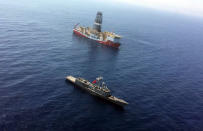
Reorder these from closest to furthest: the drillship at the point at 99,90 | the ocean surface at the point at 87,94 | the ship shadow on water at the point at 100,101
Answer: the ocean surface at the point at 87,94 < the ship shadow on water at the point at 100,101 < the drillship at the point at 99,90

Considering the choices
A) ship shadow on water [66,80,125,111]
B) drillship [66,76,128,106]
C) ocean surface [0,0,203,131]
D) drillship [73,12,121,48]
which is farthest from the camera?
drillship [73,12,121,48]

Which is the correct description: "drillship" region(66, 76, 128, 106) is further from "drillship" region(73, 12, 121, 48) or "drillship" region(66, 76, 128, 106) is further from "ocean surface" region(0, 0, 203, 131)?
"drillship" region(73, 12, 121, 48)

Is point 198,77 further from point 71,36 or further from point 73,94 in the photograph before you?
point 71,36

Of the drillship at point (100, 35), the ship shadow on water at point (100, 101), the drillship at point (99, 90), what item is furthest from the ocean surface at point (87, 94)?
the drillship at point (100, 35)

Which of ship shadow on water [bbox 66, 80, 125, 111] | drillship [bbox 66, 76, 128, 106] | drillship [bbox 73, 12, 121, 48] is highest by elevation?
drillship [bbox 73, 12, 121, 48]

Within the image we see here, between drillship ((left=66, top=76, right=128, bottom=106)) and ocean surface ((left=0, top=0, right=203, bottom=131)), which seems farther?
drillship ((left=66, top=76, right=128, bottom=106))

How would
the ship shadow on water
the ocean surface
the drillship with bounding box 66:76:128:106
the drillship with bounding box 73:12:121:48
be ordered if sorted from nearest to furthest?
the ocean surface
the ship shadow on water
the drillship with bounding box 66:76:128:106
the drillship with bounding box 73:12:121:48

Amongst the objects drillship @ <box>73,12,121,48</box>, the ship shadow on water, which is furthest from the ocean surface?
drillship @ <box>73,12,121,48</box>

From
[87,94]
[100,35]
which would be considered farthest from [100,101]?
[100,35]

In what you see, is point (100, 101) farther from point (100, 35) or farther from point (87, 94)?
point (100, 35)

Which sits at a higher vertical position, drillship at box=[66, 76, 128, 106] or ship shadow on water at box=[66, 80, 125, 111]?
drillship at box=[66, 76, 128, 106]

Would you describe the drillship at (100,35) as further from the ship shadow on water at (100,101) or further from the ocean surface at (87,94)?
the ship shadow on water at (100,101)

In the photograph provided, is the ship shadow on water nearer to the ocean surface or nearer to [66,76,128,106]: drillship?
the ocean surface
